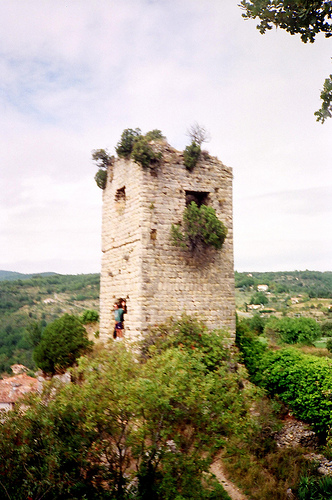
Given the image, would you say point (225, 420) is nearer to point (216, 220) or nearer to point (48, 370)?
point (216, 220)

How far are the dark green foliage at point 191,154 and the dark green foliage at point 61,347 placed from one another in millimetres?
5916

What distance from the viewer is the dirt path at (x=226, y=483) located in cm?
797

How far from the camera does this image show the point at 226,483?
8391mm

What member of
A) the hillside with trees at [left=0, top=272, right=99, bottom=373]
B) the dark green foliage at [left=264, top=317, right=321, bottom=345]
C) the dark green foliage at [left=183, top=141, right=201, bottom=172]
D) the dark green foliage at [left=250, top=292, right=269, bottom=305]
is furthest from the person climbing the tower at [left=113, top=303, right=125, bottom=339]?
the dark green foliage at [left=250, top=292, right=269, bottom=305]

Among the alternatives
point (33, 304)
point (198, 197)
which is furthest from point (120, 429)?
point (33, 304)

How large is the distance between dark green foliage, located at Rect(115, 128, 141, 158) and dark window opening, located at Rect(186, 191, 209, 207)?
202cm

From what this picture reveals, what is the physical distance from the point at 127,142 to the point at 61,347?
6213 mm

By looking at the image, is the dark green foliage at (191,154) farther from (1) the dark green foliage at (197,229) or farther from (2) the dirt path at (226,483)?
(2) the dirt path at (226,483)

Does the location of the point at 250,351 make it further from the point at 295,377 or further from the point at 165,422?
the point at 165,422

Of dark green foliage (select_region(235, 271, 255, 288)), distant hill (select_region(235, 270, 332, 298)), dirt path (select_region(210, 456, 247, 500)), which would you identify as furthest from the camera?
distant hill (select_region(235, 270, 332, 298))

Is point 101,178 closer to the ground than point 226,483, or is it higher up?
higher up

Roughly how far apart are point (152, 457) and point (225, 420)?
1.34m

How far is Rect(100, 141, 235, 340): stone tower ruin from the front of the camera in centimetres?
969

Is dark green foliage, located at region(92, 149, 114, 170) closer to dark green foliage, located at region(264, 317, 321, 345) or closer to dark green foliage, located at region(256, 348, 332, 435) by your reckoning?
dark green foliage, located at region(256, 348, 332, 435)
